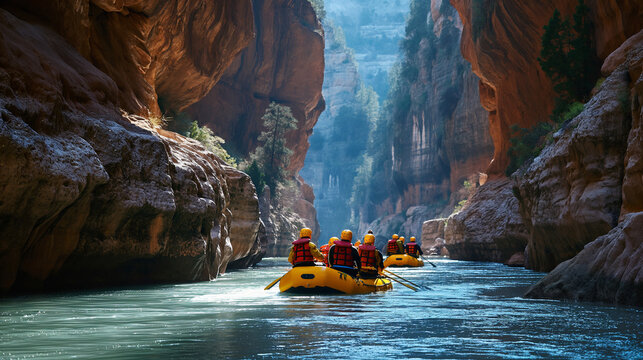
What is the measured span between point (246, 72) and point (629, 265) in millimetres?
45259

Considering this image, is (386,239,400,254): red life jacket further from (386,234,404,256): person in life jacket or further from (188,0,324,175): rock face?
(188,0,324,175): rock face

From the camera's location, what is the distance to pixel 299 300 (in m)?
11.2

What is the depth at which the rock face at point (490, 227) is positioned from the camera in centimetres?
2681

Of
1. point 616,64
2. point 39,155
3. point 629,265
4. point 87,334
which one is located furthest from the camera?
point 616,64

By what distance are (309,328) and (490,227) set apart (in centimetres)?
2403

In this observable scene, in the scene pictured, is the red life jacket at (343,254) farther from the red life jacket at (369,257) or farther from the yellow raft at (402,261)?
the yellow raft at (402,261)

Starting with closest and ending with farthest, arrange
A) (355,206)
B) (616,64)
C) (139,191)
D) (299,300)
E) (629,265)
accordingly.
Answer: (629,265), (299,300), (139,191), (616,64), (355,206)

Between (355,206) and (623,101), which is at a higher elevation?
(355,206)

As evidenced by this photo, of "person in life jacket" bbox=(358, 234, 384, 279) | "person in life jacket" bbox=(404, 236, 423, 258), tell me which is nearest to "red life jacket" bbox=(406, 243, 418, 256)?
"person in life jacket" bbox=(404, 236, 423, 258)

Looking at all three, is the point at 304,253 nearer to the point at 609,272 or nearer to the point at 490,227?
the point at 609,272

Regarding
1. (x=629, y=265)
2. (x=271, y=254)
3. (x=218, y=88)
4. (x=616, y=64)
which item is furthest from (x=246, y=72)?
(x=629, y=265)

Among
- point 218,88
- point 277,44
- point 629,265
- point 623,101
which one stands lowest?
point 629,265

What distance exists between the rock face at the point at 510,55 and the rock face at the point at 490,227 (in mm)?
3784

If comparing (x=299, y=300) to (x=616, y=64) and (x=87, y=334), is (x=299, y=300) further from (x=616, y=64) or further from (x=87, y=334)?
(x=616, y=64)
